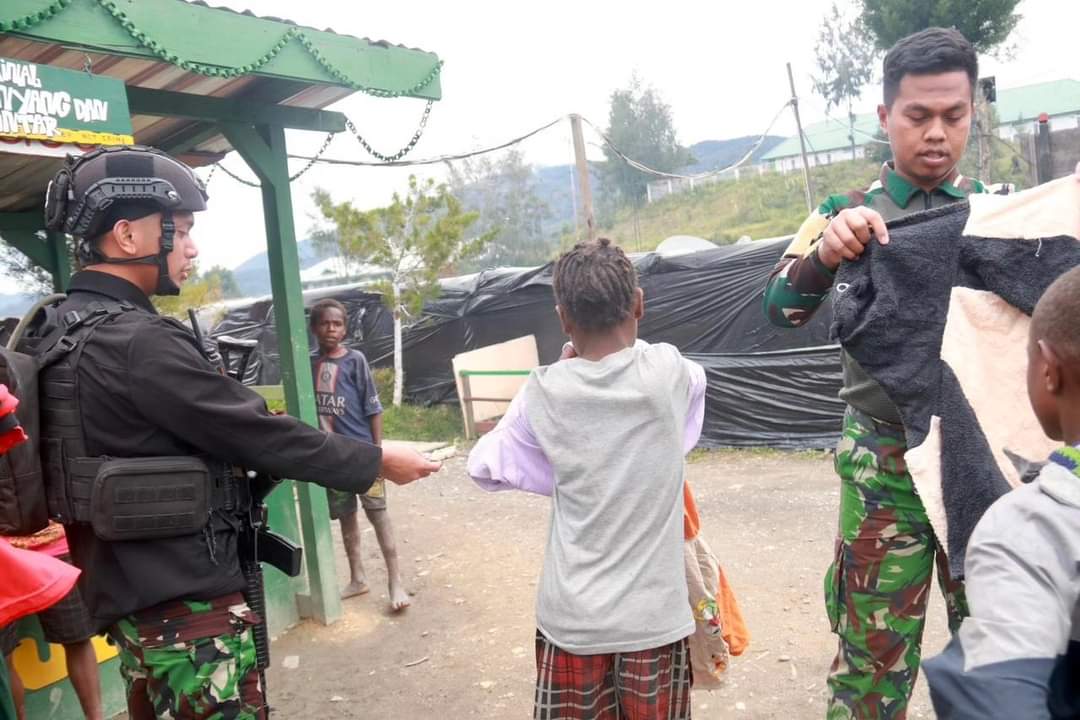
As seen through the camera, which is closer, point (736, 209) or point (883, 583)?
point (883, 583)

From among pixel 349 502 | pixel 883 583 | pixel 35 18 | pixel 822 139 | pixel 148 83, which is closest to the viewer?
pixel 883 583

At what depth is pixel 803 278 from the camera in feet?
7.22

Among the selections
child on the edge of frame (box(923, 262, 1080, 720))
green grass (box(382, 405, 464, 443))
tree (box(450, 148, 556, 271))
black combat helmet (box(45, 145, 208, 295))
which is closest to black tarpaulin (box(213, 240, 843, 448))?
green grass (box(382, 405, 464, 443))

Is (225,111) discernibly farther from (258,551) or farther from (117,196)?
(258,551)

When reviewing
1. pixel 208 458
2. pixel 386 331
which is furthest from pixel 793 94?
pixel 208 458

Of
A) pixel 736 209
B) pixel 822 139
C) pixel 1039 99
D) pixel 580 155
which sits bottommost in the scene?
pixel 736 209

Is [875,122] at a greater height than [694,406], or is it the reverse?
[875,122]

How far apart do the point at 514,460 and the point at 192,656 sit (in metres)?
0.96

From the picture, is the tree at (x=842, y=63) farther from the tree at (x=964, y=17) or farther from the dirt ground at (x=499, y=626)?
the dirt ground at (x=499, y=626)

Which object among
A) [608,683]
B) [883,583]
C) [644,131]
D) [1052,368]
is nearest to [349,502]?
[608,683]

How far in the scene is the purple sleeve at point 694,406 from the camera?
2309mm

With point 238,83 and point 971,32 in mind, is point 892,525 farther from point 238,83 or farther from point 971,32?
point 971,32

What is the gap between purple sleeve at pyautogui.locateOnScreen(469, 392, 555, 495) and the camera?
7.30ft

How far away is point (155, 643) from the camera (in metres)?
2.13
